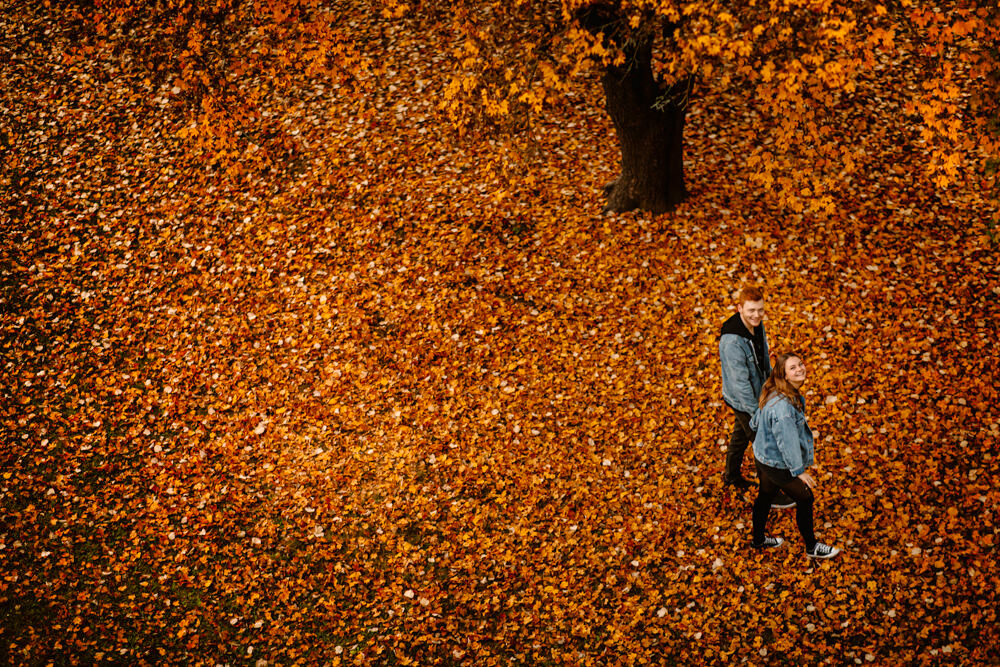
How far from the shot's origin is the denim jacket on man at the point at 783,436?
5449 mm

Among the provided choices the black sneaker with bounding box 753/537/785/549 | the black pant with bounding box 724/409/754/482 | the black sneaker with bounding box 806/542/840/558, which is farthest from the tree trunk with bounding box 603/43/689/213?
the black sneaker with bounding box 806/542/840/558

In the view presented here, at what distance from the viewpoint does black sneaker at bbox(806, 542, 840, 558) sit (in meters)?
6.27

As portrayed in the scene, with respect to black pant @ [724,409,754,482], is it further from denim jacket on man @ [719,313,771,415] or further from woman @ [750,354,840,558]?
woman @ [750,354,840,558]

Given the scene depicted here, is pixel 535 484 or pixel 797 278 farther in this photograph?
pixel 797 278

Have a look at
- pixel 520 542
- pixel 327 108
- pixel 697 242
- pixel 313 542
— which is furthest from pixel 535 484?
pixel 327 108

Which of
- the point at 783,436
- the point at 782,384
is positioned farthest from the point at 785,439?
the point at 782,384

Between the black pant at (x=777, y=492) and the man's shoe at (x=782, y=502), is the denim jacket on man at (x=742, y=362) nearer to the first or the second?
the black pant at (x=777, y=492)

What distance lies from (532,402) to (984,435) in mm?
4641

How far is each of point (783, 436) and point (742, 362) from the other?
28.2 inches

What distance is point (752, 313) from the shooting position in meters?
5.73

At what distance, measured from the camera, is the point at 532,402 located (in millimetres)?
8141

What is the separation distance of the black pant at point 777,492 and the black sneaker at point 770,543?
0.13 ft

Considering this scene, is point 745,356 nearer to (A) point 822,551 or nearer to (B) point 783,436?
(B) point 783,436

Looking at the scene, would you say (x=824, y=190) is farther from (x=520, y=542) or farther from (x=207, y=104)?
(x=207, y=104)
